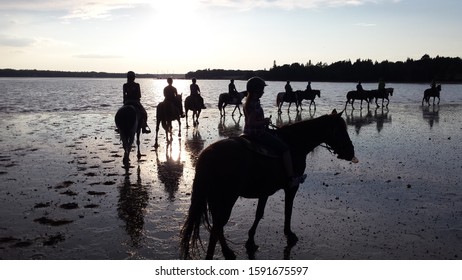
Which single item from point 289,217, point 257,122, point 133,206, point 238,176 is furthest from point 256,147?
point 133,206

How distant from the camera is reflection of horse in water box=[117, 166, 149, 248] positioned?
707 centimetres

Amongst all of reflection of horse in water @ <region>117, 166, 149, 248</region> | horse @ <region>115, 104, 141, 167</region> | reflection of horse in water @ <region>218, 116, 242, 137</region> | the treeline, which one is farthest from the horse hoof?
the treeline

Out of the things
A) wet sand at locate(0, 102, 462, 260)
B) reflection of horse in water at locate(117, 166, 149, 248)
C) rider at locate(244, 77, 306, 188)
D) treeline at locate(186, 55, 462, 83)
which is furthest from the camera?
treeline at locate(186, 55, 462, 83)

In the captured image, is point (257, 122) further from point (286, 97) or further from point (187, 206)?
point (286, 97)

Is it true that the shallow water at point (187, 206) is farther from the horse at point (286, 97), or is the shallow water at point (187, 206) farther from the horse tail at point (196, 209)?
the horse at point (286, 97)

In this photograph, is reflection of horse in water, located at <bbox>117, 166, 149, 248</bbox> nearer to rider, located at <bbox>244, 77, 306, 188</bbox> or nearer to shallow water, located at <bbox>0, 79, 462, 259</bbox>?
shallow water, located at <bbox>0, 79, 462, 259</bbox>

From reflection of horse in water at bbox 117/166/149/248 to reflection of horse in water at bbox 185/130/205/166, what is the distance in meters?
3.51

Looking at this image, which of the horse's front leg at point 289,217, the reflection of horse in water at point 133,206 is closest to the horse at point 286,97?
the reflection of horse in water at point 133,206

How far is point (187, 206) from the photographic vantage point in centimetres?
858

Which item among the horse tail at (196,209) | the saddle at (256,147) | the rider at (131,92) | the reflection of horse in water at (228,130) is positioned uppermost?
the rider at (131,92)

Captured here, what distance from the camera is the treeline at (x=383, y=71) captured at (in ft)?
319

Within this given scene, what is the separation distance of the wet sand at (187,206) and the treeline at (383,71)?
51.5 m
